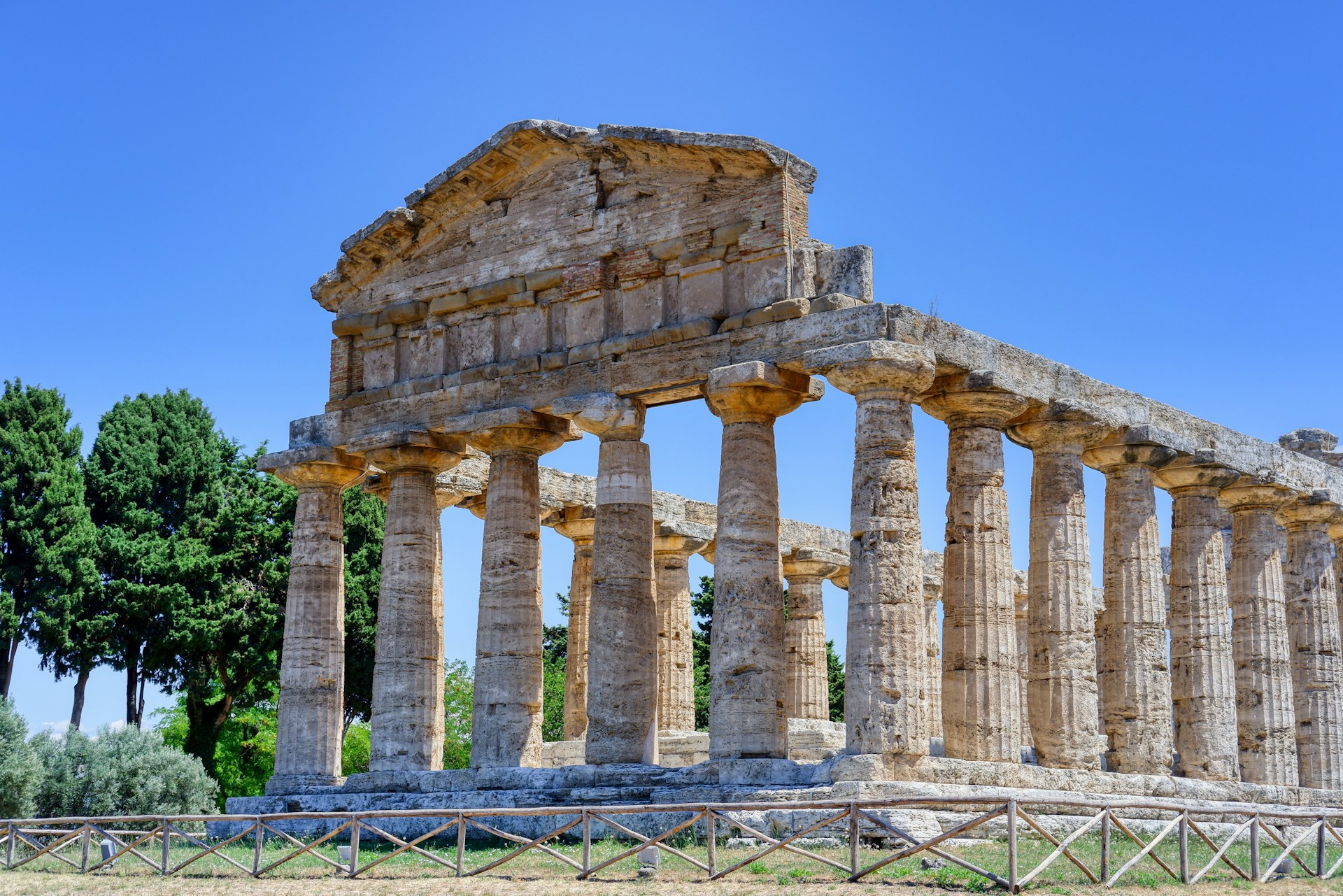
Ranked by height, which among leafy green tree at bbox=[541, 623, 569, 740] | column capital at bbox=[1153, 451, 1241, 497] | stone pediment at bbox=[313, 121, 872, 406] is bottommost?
leafy green tree at bbox=[541, 623, 569, 740]

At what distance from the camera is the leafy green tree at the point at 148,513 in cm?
→ 4897

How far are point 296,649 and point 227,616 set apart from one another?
16680mm

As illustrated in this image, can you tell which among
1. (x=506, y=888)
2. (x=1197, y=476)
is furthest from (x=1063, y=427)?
(x=506, y=888)

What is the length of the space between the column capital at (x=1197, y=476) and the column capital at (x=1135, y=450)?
2.21ft

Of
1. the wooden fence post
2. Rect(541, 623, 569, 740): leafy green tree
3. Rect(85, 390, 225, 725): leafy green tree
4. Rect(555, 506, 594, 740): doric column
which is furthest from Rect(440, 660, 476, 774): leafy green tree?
the wooden fence post

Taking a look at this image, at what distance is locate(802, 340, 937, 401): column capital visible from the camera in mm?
26094

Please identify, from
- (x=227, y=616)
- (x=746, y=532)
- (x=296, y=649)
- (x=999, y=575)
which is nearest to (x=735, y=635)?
(x=746, y=532)

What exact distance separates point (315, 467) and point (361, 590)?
17244 mm

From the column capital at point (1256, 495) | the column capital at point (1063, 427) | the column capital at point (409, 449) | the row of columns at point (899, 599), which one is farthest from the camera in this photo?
the column capital at point (1256, 495)

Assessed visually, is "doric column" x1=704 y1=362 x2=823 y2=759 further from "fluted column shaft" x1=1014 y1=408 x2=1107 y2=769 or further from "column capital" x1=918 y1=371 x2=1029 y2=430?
"fluted column shaft" x1=1014 y1=408 x2=1107 y2=769

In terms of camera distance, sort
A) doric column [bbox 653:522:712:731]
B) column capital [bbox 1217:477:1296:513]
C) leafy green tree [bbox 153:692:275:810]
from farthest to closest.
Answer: leafy green tree [bbox 153:692:275:810]
doric column [bbox 653:522:712:731]
column capital [bbox 1217:477:1296:513]

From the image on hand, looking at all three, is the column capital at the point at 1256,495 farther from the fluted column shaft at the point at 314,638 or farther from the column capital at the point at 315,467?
the fluted column shaft at the point at 314,638

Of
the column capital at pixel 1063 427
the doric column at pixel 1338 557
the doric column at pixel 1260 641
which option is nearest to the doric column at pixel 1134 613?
the column capital at pixel 1063 427

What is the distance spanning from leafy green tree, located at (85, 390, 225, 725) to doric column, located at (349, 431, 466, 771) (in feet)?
61.4
